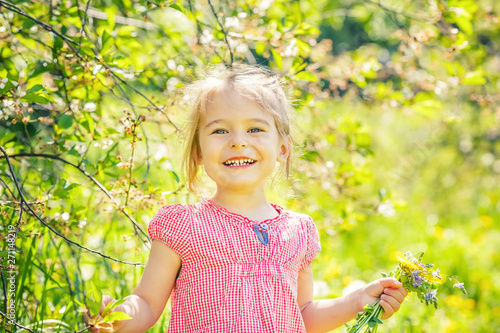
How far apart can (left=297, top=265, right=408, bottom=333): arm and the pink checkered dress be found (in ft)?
0.42

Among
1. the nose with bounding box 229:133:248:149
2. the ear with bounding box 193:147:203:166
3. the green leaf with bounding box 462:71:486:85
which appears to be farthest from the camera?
the green leaf with bounding box 462:71:486:85

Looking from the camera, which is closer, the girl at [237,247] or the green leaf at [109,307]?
the green leaf at [109,307]

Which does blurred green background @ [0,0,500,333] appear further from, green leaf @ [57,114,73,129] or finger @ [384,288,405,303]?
finger @ [384,288,405,303]

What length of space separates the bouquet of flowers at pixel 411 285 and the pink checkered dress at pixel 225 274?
21 cm

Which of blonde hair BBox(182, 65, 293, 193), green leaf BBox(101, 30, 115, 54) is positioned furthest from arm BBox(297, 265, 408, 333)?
green leaf BBox(101, 30, 115, 54)

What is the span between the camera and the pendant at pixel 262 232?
1765 millimetres

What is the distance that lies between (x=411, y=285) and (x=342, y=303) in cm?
26

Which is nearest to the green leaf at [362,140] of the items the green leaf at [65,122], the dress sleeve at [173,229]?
the dress sleeve at [173,229]

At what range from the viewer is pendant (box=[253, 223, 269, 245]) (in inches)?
69.5

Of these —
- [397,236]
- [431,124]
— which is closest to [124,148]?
[397,236]

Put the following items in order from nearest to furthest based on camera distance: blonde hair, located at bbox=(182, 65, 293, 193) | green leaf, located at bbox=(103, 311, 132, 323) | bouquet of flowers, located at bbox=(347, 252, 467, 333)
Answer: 1. green leaf, located at bbox=(103, 311, 132, 323)
2. bouquet of flowers, located at bbox=(347, 252, 467, 333)
3. blonde hair, located at bbox=(182, 65, 293, 193)

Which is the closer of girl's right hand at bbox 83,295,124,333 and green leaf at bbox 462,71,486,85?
girl's right hand at bbox 83,295,124,333

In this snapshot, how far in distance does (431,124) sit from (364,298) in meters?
4.31

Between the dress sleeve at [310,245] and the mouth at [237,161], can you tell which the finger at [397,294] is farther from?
the mouth at [237,161]
